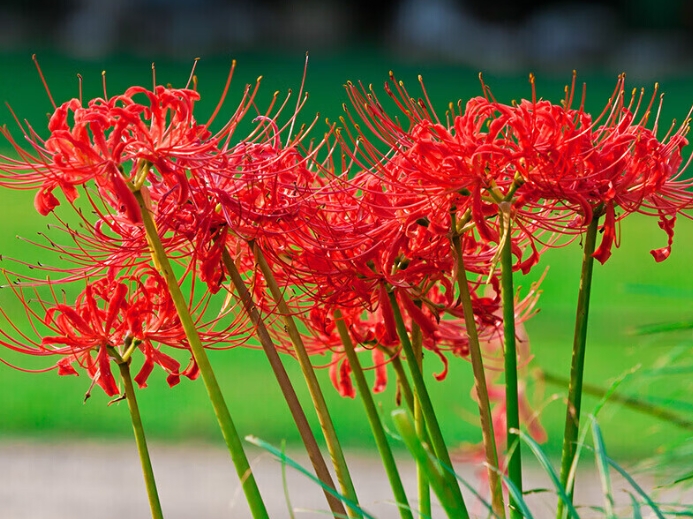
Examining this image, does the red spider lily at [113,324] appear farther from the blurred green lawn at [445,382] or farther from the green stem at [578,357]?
the blurred green lawn at [445,382]

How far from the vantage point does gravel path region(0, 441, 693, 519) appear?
2.13 metres

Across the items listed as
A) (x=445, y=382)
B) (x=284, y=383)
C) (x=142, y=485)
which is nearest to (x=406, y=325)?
(x=284, y=383)

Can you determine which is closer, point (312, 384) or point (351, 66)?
point (312, 384)

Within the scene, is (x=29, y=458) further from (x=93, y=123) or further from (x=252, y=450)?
(x=93, y=123)

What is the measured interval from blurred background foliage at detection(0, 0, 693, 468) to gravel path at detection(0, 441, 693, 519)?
241 mm

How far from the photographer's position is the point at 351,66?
6.95m

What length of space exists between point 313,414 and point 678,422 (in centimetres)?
187

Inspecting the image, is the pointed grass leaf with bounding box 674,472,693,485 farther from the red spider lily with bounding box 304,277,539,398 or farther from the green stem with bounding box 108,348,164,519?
the green stem with bounding box 108,348,164,519

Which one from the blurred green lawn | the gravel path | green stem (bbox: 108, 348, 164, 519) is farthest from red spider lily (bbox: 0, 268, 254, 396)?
the gravel path

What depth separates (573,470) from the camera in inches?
22.8

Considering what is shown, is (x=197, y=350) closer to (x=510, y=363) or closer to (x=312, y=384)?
(x=312, y=384)

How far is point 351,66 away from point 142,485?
5.04 metres

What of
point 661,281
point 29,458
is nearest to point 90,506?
point 29,458

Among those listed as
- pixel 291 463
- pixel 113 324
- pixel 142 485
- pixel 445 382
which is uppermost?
pixel 445 382
